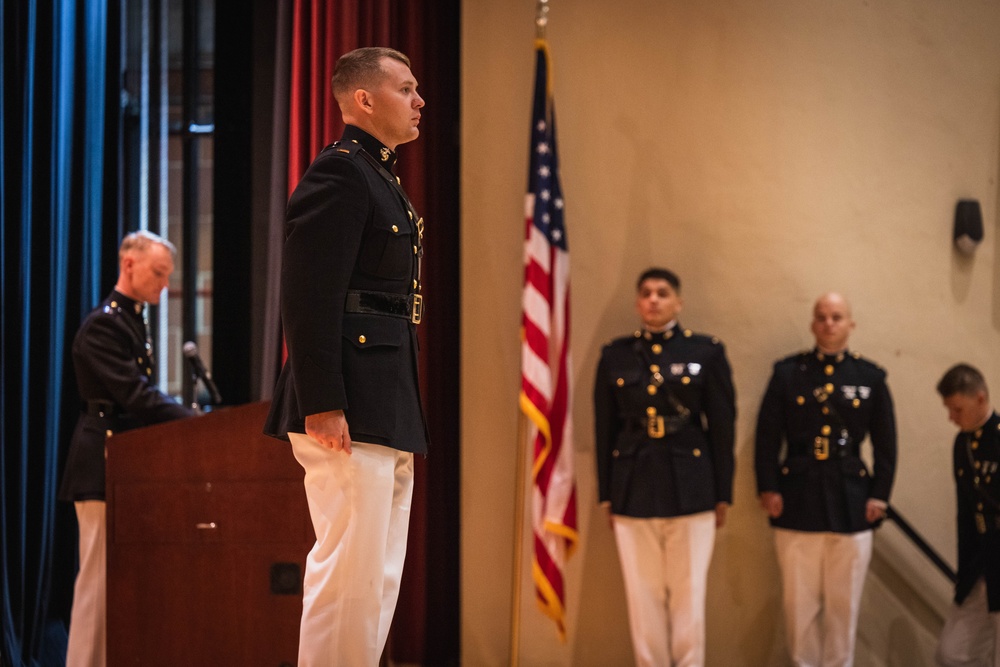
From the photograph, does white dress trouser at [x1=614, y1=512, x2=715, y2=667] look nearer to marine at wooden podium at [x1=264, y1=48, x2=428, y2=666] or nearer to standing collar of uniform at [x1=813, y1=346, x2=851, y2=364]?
standing collar of uniform at [x1=813, y1=346, x2=851, y2=364]

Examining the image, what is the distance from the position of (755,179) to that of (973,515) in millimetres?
1544

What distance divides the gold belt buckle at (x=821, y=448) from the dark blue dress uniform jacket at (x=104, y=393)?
2.26 metres

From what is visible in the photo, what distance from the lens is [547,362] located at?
147 inches

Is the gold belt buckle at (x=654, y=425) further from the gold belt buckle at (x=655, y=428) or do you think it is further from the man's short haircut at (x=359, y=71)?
the man's short haircut at (x=359, y=71)

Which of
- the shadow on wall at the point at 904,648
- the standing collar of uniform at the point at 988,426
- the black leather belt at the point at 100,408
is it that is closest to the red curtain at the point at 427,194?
the black leather belt at the point at 100,408

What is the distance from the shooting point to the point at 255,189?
4.27 metres

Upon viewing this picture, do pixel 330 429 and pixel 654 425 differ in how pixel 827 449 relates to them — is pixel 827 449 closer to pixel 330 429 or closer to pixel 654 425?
pixel 654 425

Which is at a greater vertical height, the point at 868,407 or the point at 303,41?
the point at 303,41

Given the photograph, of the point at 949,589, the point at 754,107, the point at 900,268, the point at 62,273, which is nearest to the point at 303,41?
the point at 62,273

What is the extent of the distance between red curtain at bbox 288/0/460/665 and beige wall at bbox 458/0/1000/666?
0.48ft

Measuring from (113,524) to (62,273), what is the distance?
1342 millimetres

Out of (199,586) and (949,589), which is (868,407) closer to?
(949,589)

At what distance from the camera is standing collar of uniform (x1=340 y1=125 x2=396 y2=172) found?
1990 mm

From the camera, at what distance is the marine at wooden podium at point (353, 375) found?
1.77 m
